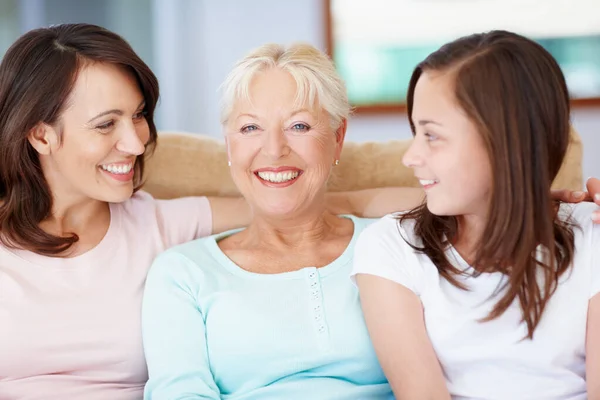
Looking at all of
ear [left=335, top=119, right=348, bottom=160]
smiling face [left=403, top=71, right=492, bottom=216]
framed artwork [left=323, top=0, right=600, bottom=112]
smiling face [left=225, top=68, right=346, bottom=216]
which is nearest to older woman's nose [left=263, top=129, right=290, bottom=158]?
smiling face [left=225, top=68, right=346, bottom=216]

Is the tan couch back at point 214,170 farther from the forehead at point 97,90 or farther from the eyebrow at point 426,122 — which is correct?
the eyebrow at point 426,122

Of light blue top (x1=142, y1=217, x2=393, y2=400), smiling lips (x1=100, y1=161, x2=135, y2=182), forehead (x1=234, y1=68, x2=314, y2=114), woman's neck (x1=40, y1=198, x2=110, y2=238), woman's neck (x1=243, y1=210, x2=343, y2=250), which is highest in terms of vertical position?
forehead (x1=234, y1=68, x2=314, y2=114)

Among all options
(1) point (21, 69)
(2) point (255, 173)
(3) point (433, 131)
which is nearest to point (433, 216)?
(3) point (433, 131)

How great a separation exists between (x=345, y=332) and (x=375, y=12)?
11.4 ft

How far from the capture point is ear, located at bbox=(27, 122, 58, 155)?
181 cm

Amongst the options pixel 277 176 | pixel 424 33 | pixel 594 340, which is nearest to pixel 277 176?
pixel 277 176

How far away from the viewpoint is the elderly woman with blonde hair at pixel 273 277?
5.52ft

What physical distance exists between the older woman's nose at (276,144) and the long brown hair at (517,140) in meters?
0.44

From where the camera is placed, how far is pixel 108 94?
1793 mm

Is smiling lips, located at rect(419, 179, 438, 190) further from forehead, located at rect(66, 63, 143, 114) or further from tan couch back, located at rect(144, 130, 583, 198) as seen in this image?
forehead, located at rect(66, 63, 143, 114)

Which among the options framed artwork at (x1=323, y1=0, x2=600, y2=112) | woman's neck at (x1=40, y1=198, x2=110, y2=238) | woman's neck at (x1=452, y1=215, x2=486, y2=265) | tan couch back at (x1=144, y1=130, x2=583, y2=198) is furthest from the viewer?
framed artwork at (x1=323, y1=0, x2=600, y2=112)

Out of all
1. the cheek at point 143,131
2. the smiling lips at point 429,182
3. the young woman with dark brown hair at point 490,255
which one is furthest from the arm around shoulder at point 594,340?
the cheek at point 143,131

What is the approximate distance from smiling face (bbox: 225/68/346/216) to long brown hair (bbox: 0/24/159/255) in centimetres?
28

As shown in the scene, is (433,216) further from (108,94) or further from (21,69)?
(21,69)
